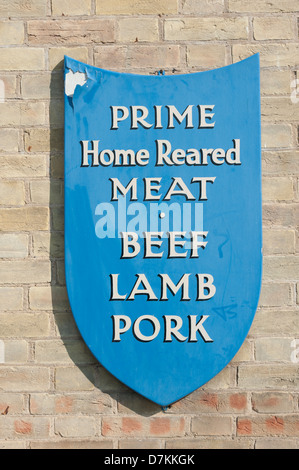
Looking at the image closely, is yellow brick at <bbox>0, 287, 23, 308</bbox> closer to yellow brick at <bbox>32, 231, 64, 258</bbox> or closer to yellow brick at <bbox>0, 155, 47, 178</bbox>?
yellow brick at <bbox>32, 231, 64, 258</bbox>

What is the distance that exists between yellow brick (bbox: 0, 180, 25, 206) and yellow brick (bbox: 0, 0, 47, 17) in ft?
1.81

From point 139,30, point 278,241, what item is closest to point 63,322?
point 278,241

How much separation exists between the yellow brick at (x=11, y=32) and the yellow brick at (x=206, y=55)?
21.7 inches

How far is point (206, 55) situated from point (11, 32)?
64cm

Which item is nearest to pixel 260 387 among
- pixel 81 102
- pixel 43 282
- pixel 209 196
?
pixel 209 196

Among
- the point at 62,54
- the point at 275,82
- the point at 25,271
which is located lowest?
the point at 25,271

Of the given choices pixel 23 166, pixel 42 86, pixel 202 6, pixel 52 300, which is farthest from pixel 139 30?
pixel 52 300

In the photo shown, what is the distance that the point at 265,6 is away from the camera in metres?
1.81

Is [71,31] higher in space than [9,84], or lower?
higher

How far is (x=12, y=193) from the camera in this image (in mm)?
1811

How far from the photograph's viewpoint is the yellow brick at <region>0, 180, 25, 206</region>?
1.81 m

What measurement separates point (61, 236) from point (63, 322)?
0.91 feet

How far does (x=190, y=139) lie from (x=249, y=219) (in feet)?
1.03

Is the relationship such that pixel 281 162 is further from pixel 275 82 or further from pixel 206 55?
pixel 206 55
